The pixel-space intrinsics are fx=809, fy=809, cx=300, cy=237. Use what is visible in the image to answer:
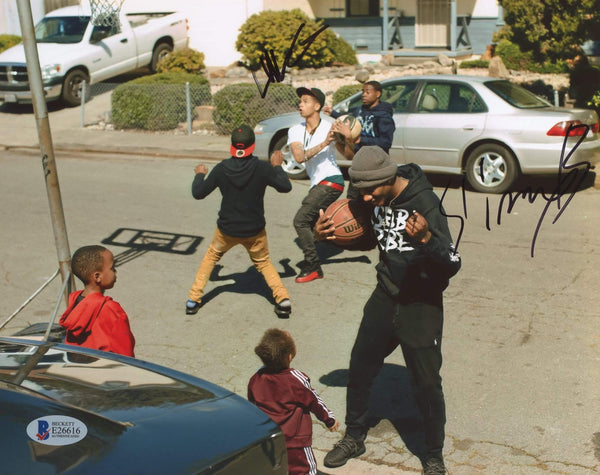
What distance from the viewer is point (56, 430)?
120 inches

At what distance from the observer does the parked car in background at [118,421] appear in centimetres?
296

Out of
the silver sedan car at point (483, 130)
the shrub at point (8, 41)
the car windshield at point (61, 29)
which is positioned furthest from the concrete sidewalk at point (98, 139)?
the shrub at point (8, 41)

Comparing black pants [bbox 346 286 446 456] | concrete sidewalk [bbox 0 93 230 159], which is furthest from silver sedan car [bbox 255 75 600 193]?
black pants [bbox 346 286 446 456]

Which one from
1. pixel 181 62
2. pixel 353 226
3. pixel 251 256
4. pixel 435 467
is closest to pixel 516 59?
pixel 181 62

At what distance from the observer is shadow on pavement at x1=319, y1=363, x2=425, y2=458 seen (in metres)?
5.18

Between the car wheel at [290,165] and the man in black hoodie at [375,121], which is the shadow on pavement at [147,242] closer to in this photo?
the man in black hoodie at [375,121]

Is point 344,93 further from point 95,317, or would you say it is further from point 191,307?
point 95,317

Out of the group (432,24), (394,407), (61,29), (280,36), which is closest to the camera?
(394,407)

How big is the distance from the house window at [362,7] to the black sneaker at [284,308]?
19.6 meters

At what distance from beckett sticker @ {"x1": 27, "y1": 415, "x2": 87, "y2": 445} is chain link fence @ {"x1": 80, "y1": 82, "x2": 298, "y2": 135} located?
527 inches

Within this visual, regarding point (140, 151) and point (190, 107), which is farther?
point (190, 107)

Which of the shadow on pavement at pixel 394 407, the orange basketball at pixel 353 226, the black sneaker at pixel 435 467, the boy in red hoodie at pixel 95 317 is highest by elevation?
the orange basketball at pixel 353 226

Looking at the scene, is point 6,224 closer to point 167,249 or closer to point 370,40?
point 167,249

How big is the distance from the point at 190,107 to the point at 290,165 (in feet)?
17.8
